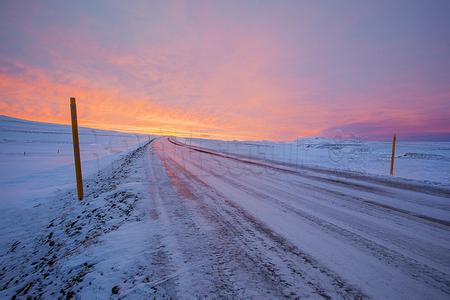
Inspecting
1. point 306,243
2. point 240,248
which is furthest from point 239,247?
point 306,243

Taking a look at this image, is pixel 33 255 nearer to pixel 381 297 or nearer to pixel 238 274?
pixel 238 274

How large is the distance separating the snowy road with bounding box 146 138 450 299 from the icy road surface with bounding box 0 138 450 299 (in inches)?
0.5

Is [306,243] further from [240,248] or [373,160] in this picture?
[373,160]

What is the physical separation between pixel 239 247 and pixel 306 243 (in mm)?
918

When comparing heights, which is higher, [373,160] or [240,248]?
[240,248]

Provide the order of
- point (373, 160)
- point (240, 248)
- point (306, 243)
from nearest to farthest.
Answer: point (240, 248)
point (306, 243)
point (373, 160)

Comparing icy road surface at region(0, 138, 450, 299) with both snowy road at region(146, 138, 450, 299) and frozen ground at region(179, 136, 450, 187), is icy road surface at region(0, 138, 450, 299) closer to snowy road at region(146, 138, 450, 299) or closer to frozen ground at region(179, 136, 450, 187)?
snowy road at region(146, 138, 450, 299)

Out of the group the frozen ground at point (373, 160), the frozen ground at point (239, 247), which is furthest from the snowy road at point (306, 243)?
the frozen ground at point (373, 160)

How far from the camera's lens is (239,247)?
242 centimetres

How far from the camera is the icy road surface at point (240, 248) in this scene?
5.86ft

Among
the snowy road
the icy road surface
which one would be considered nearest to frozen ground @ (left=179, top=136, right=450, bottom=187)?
the snowy road

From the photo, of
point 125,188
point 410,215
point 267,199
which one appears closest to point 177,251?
point 267,199

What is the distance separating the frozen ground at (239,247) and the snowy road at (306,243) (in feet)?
0.04

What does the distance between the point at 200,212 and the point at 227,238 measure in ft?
3.61
